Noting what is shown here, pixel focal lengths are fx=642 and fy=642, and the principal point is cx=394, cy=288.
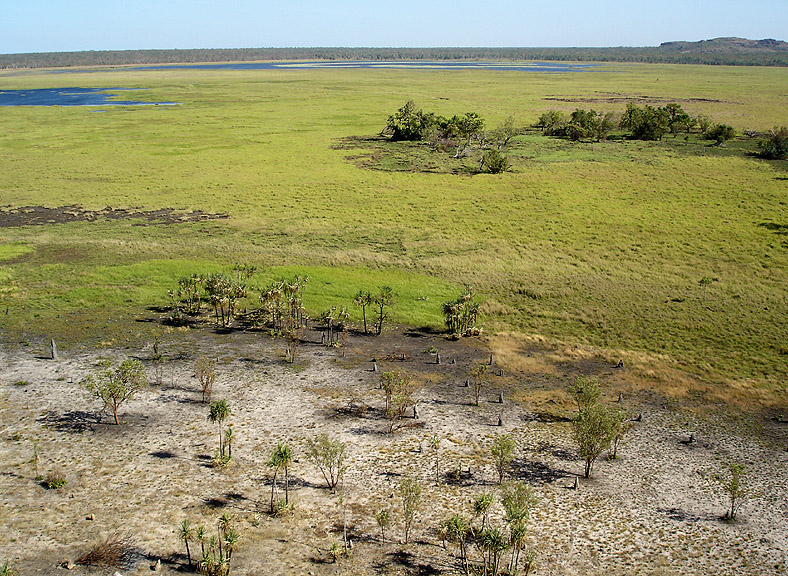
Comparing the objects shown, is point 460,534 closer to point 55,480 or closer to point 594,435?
point 594,435

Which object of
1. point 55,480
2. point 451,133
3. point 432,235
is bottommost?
point 55,480

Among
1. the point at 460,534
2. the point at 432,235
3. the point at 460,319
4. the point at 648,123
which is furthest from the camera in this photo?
the point at 648,123

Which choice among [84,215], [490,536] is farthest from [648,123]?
[490,536]

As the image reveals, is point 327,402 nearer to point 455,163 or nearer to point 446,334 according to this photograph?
point 446,334

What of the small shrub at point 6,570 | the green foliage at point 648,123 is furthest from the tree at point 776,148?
the small shrub at point 6,570

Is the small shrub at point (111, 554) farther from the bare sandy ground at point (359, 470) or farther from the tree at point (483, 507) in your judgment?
the tree at point (483, 507)

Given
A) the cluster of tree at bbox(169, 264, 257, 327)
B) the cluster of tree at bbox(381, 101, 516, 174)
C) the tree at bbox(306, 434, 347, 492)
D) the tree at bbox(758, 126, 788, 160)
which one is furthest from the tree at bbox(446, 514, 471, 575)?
the tree at bbox(758, 126, 788, 160)

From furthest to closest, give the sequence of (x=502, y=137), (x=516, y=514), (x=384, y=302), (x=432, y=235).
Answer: (x=502, y=137), (x=432, y=235), (x=384, y=302), (x=516, y=514)

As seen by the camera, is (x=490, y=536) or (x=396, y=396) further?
(x=396, y=396)
